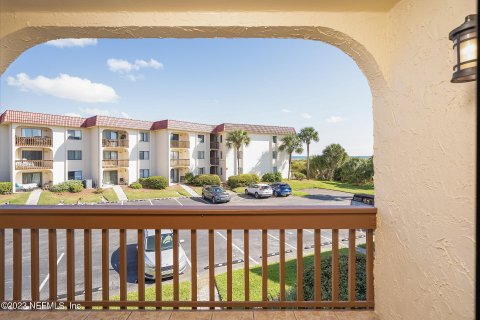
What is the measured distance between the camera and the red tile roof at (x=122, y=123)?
12.9 metres

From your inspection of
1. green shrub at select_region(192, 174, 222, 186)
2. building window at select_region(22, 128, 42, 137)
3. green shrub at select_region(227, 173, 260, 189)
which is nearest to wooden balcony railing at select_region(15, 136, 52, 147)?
building window at select_region(22, 128, 42, 137)

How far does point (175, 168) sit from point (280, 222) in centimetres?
1717

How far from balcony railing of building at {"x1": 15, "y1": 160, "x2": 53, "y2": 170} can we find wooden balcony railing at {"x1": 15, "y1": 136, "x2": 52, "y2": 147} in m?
0.94

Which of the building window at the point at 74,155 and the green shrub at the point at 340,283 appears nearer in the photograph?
the green shrub at the point at 340,283

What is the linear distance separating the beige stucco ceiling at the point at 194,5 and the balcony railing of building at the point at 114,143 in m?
15.7

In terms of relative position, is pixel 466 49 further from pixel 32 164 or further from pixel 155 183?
pixel 32 164

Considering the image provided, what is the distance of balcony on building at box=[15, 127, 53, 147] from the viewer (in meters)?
12.8

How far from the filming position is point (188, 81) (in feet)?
47.1

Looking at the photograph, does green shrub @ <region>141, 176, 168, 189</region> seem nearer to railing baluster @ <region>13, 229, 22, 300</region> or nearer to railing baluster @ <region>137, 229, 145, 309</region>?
railing baluster @ <region>13, 229, 22, 300</region>

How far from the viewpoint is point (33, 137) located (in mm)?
13336

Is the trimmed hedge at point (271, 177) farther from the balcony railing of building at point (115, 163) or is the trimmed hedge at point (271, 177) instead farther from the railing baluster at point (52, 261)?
the railing baluster at point (52, 261)

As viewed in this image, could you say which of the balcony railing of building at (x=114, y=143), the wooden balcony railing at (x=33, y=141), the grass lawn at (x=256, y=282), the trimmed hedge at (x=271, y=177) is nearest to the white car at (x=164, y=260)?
the grass lawn at (x=256, y=282)

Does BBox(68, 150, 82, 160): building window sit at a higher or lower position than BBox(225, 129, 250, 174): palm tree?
lower

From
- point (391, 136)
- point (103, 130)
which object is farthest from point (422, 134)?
point (103, 130)
